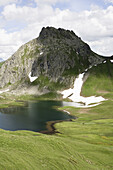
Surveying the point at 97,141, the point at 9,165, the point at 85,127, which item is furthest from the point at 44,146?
the point at 85,127

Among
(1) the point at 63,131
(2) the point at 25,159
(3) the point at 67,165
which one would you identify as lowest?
(1) the point at 63,131

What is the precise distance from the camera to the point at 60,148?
124ft

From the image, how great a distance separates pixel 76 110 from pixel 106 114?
32.2 m

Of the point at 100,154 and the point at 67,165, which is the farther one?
the point at 100,154

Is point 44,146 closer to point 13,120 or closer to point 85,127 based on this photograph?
point 85,127

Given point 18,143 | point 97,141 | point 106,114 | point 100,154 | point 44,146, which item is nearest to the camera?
point 18,143

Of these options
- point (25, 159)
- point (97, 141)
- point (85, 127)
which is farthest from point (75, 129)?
point (25, 159)

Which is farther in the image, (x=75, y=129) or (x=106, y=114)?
(x=106, y=114)

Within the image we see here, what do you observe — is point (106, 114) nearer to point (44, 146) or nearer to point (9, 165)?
point (44, 146)

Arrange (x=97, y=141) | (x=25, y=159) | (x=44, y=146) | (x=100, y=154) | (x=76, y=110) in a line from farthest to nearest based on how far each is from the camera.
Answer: (x=76, y=110)
(x=97, y=141)
(x=100, y=154)
(x=44, y=146)
(x=25, y=159)

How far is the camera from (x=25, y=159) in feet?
84.8

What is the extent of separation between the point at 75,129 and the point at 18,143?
204 feet

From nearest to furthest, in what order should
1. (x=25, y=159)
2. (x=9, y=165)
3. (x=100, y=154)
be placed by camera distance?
(x=9, y=165), (x=25, y=159), (x=100, y=154)

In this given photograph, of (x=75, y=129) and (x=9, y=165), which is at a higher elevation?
(x=9, y=165)
